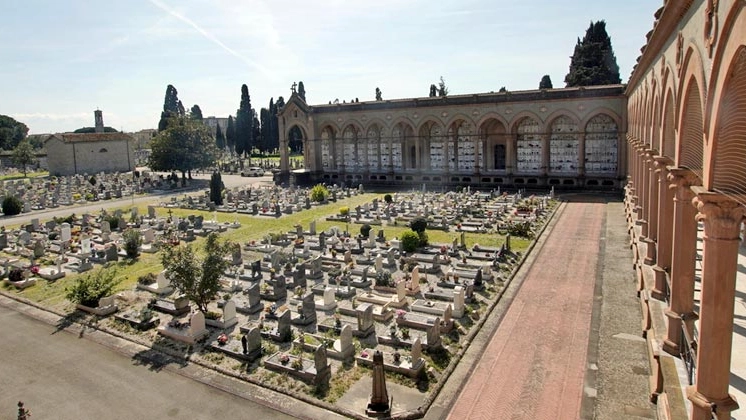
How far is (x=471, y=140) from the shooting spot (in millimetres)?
42625

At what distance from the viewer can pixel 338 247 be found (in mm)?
21797

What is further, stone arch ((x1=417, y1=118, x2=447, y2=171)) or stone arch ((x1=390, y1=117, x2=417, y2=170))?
stone arch ((x1=390, y1=117, x2=417, y2=170))

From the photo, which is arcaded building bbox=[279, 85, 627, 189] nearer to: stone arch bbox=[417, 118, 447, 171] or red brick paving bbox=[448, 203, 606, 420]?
stone arch bbox=[417, 118, 447, 171]

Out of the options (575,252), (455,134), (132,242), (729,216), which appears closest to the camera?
(729,216)

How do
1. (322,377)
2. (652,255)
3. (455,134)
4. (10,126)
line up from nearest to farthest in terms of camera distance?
(322,377) < (652,255) < (455,134) < (10,126)

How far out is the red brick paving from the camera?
31.7 feet

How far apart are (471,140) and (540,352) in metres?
32.5

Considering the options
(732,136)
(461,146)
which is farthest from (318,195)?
(732,136)

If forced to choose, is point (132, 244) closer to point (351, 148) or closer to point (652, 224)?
point (652, 224)

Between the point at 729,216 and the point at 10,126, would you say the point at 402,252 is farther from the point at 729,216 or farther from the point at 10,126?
the point at 10,126

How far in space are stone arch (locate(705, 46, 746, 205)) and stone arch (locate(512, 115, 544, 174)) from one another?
33437 millimetres

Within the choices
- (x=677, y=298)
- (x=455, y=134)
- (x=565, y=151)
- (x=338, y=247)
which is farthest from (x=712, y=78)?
(x=455, y=134)

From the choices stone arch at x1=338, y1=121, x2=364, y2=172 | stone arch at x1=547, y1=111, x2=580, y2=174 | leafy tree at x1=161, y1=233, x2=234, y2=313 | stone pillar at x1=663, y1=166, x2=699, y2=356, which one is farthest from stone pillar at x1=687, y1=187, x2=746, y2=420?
stone arch at x1=338, y1=121, x2=364, y2=172

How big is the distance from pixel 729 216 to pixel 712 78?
6.15 feet
